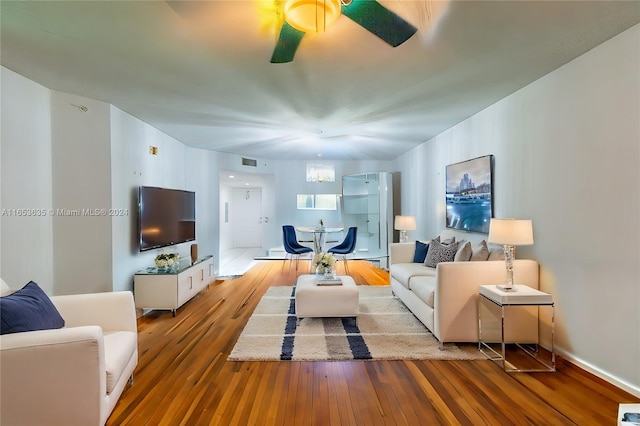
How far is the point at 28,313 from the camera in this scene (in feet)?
5.78

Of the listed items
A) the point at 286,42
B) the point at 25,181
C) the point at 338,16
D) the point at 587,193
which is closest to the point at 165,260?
the point at 25,181

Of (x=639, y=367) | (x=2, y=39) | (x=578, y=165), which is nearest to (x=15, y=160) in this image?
(x=2, y=39)

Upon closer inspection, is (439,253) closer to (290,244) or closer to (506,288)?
(506,288)

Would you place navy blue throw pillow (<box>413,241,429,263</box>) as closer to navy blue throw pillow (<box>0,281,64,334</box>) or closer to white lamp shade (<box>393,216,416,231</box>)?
white lamp shade (<box>393,216,416,231</box>)

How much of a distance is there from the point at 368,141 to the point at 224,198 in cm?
580

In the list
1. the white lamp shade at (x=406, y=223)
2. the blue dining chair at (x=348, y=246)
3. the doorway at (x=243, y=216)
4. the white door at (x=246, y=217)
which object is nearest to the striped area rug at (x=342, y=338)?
the white lamp shade at (x=406, y=223)

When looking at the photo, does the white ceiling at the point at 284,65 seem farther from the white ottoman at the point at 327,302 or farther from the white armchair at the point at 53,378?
the white ottoman at the point at 327,302

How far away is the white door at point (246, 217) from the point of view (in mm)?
10344

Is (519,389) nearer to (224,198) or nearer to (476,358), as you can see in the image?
(476,358)

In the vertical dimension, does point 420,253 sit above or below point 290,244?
above

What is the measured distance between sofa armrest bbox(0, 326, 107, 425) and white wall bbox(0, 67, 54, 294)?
1.58 metres

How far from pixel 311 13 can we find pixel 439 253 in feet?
10.5

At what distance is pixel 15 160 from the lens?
2713 millimetres

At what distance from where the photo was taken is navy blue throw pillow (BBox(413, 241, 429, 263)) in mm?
4321
